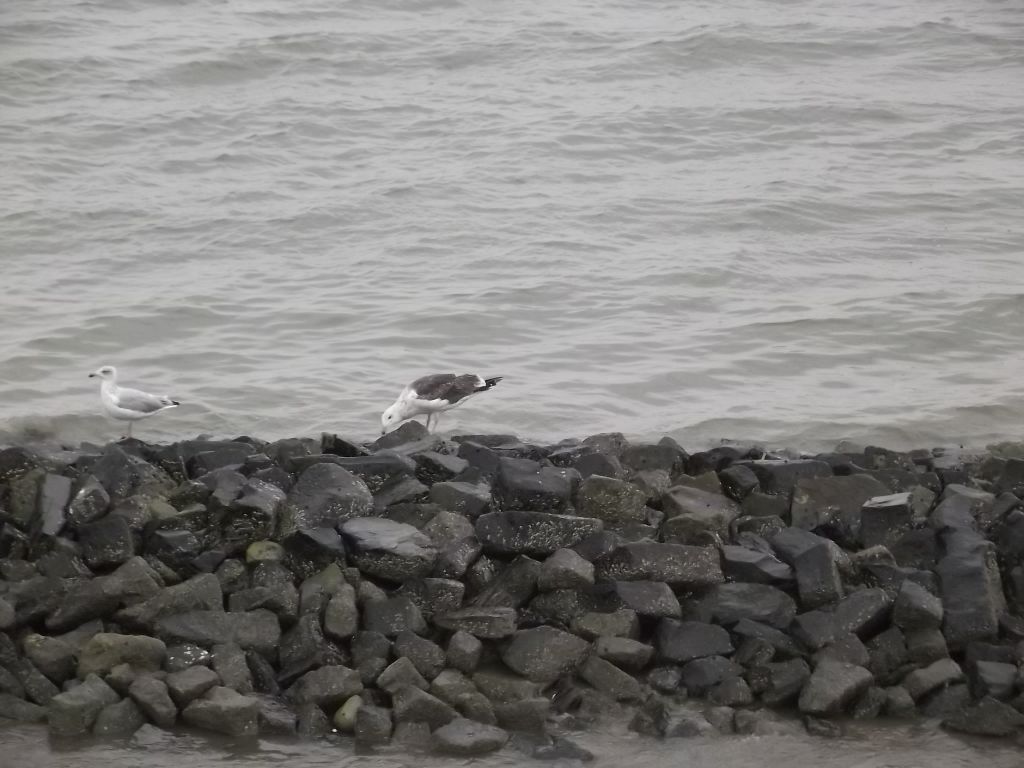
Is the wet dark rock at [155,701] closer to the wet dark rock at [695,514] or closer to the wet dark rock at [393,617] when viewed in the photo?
the wet dark rock at [393,617]

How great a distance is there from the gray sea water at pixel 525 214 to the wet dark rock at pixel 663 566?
11.7ft

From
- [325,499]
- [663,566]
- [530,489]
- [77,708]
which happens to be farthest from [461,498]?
[77,708]

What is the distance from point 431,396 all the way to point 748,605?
3948mm

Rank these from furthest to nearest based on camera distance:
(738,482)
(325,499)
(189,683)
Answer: (738,482)
(325,499)
(189,683)

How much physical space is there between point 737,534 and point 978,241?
363 inches

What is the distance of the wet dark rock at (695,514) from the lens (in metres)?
6.38

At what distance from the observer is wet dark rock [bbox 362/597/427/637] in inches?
223

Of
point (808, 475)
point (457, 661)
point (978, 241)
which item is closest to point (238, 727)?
point (457, 661)

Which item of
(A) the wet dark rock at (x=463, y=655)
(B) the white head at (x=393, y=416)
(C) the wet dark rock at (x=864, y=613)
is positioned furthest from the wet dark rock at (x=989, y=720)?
(B) the white head at (x=393, y=416)

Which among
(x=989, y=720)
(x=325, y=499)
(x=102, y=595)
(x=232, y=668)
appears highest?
(x=325, y=499)

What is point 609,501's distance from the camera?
21.5 ft

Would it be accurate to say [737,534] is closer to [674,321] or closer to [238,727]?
[238,727]

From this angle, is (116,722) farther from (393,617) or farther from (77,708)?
(393,617)

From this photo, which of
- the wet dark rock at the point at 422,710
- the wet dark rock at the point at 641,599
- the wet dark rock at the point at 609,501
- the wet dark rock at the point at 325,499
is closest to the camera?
the wet dark rock at the point at 422,710
